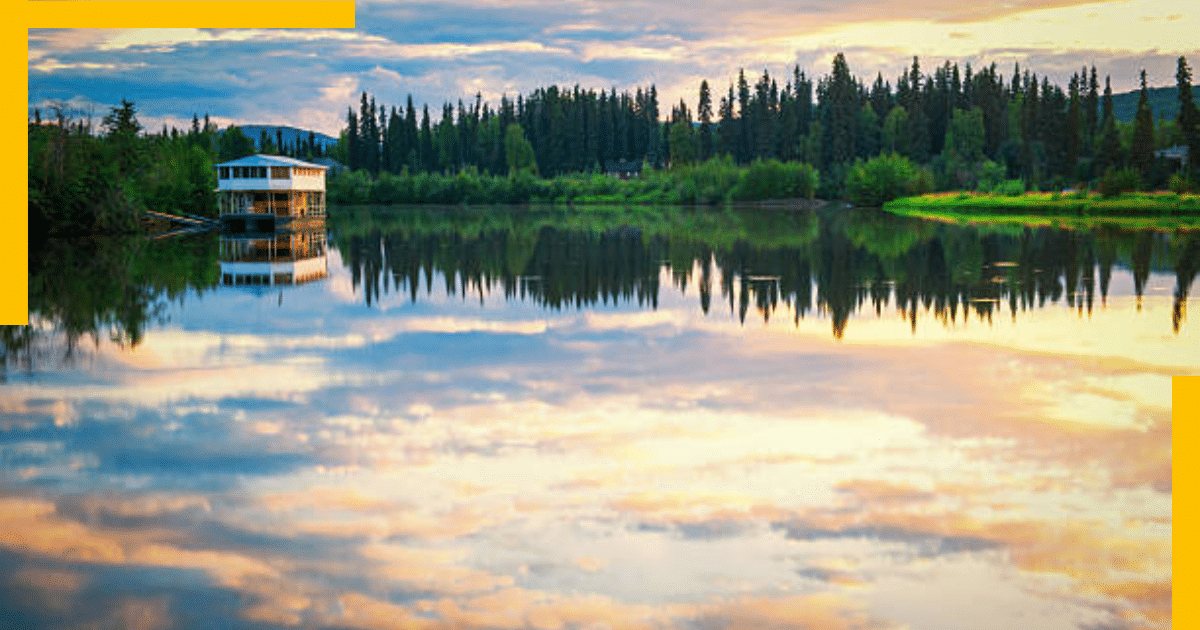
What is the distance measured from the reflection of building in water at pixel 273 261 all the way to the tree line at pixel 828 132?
44985 mm

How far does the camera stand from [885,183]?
280 ft

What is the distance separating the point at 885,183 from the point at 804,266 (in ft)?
195

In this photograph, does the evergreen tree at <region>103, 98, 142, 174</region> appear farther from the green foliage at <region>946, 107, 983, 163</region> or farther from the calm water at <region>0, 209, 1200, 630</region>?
the green foliage at <region>946, 107, 983, 163</region>

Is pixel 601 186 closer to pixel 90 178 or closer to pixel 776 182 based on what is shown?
pixel 776 182

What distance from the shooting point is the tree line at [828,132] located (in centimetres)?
7838

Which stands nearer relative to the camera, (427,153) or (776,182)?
(776,182)

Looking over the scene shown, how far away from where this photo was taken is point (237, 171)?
59.6 meters

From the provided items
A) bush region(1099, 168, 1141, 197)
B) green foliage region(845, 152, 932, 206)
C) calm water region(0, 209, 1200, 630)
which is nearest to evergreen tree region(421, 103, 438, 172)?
green foliage region(845, 152, 932, 206)

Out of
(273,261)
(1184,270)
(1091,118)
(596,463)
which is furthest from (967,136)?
(596,463)

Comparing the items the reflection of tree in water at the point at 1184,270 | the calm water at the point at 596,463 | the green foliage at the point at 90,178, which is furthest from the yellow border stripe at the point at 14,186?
the green foliage at the point at 90,178

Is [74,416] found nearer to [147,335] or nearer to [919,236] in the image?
[147,335]

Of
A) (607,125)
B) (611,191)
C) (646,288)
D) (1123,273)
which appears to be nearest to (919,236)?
(1123,273)

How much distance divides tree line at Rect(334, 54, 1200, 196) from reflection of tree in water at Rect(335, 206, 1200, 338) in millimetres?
30761

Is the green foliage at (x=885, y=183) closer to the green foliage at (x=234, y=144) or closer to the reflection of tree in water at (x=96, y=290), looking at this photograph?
the green foliage at (x=234, y=144)
